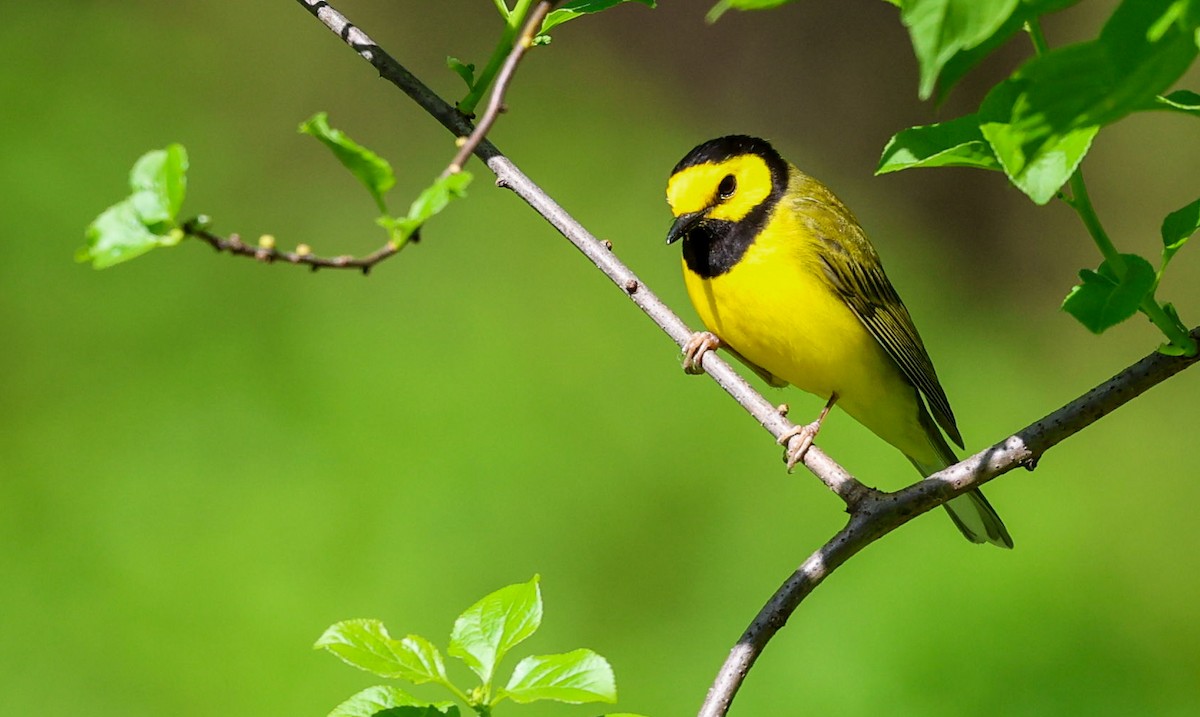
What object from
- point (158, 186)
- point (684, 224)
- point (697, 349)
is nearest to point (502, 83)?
point (158, 186)

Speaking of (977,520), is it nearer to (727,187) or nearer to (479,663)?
(727,187)

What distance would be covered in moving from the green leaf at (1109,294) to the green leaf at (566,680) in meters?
0.60

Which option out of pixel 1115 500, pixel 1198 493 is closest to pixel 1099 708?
pixel 1115 500

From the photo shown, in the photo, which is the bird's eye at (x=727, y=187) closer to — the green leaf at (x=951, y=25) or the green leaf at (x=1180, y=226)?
the green leaf at (x=1180, y=226)

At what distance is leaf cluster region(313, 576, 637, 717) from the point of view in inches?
49.2

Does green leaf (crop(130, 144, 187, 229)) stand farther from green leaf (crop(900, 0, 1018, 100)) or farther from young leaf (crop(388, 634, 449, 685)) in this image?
green leaf (crop(900, 0, 1018, 100))

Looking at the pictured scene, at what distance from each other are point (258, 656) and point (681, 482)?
1765 millimetres

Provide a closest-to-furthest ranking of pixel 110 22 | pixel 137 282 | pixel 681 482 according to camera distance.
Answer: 1. pixel 681 482
2. pixel 137 282
3. pixel 110 22

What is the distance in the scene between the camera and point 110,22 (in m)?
6.81

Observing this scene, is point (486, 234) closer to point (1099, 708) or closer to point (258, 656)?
point (258, 656)

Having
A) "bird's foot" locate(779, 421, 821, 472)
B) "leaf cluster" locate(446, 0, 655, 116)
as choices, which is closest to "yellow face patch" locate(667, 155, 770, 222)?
"bird's foot" locate(779, 421, 821, 472)

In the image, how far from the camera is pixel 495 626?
1.35 m

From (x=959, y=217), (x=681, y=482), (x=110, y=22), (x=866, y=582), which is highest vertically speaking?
(x=110, y=22)

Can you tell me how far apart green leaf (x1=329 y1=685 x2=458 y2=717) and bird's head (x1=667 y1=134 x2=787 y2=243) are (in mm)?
1999
